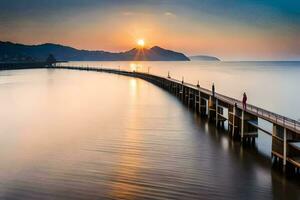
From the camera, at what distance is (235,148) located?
22297 millimetres

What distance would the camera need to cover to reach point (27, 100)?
51.9m

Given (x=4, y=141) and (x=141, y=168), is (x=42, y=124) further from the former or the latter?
(x=141, y=168)

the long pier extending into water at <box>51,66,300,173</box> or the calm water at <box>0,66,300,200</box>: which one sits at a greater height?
the long pier extending into water at <box>51,66,300,173</box>

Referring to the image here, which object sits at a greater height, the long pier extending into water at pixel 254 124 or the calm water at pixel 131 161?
the long pier extending into water at pixel 254 124

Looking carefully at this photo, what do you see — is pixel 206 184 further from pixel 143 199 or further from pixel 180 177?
pixel 143 199

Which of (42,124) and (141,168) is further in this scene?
(42,124)

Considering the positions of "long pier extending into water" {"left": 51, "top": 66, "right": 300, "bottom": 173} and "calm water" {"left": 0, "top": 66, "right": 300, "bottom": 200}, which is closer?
"calm water" {"left": 0, "top": 66, "right": 300, "bottom": 200}

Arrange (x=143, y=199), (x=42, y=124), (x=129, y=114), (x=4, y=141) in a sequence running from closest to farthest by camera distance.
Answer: (x=143, y=199), (x=4, y=141), (x=42, y=124), (x=129, y=114)

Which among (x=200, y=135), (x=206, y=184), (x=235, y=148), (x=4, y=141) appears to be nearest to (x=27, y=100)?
(x=4, y=141)

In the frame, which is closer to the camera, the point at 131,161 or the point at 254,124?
the point at 131,161

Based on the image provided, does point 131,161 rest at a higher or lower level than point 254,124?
lower

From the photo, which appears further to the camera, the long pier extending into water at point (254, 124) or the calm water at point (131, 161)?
the long pier extending into water at point (254, 124)

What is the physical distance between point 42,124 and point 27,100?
70.5ft

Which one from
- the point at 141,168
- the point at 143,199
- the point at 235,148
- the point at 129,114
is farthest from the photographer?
the point at 129,114
